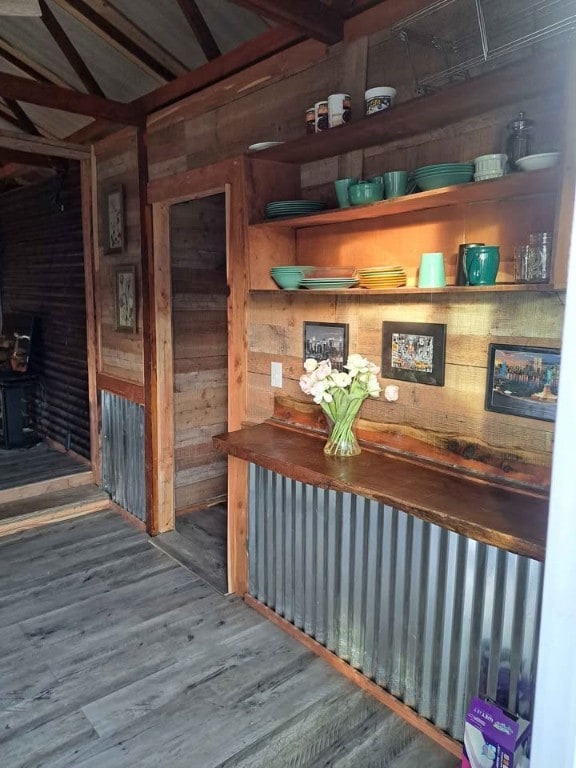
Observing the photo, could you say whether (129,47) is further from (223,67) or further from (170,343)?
(170,343)

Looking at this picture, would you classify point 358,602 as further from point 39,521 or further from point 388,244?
point 39,521

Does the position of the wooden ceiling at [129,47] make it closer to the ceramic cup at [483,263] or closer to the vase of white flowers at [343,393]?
the ceramic cup at [483,263]

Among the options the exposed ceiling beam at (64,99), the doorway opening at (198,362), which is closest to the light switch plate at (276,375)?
the doorway opening at (198,362)

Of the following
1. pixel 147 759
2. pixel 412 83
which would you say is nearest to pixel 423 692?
pixel 147 759

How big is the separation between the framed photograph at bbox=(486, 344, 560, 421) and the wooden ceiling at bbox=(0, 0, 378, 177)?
4.74 feet

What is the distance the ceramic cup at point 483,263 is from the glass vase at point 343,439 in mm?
720

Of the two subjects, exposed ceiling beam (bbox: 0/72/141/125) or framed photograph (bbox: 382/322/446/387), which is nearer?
framed photograph (bbox: 382/322/446/387)

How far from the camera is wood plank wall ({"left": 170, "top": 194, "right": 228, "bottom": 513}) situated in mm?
3822

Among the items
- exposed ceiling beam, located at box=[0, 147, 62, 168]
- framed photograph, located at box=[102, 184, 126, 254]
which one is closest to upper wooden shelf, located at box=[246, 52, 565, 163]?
framed photograph, located at box=[102, 184, 126, 254]

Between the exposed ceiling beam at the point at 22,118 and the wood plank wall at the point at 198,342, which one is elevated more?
the exposed ceiling beam at the point at 22,118

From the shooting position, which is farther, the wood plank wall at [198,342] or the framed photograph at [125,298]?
the wood plank wall at [198,342]

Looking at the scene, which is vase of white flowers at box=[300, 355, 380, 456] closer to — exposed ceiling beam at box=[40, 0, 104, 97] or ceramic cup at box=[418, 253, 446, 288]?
ceramic cup at box=[418, 253, 446, 288]

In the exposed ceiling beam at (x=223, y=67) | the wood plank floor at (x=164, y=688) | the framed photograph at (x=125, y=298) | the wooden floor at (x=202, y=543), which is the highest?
the exposed ceiling beam at (x=223, y=67)

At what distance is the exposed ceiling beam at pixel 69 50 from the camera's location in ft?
11.0
